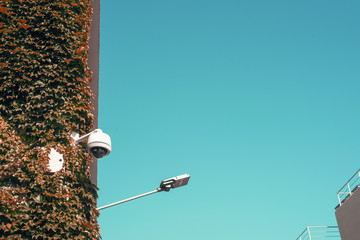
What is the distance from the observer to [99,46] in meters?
15.1

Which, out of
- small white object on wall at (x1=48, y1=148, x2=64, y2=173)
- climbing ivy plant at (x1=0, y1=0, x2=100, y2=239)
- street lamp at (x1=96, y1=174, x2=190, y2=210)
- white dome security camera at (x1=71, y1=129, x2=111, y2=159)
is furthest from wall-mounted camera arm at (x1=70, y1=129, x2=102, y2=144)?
street lamp at (x1=96, y1=174, x2=190, y2=210)

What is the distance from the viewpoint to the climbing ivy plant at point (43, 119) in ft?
26.1

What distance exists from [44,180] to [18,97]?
6.44 feet

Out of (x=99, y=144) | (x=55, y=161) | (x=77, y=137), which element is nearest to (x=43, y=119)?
(x=77, y=137)

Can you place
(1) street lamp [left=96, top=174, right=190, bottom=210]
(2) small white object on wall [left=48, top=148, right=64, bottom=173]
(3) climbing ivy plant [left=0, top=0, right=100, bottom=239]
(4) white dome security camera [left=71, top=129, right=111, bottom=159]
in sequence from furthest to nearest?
(1) street lamp [left=96, top=174, right=190, bottom=210]
(2) small white object on wall [left=48, top=148, right=64, bottom=173]
(4) white dome security camera [left=71, top=129, right=111, bottom=159]
(3) climbing ivy plant [left=0, top=0, right=100, bottom=239]

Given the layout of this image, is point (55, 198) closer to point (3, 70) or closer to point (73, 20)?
point (3, 70)

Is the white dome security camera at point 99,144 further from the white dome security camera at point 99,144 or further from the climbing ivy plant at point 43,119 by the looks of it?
the climbing ivy plant at point 43,119

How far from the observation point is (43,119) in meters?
8.83

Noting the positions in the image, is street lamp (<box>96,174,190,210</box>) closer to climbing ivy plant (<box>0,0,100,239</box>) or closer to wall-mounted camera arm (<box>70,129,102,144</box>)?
climbing ivy plant (<box>0,0,100,239</box>)

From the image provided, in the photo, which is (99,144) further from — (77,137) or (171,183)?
(171,183)

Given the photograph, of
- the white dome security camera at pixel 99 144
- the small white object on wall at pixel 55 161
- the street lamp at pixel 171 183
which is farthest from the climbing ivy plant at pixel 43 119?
the street lamp at pixel 171 183

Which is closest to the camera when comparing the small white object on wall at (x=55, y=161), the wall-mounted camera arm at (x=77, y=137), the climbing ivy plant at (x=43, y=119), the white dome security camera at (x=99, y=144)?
the climbing ivy plant at (x=43, y=119)

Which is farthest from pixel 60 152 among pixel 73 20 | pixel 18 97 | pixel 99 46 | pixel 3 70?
pixel 99 46

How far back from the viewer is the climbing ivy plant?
7.95 meters
